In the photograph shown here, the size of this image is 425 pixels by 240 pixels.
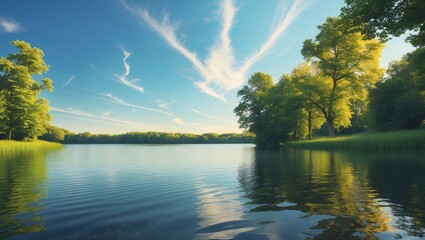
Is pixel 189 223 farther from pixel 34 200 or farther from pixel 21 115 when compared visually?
pixel 21 115

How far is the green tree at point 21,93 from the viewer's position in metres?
48.0

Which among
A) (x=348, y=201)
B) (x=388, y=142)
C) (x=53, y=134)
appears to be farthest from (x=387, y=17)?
(x=53, y=134)

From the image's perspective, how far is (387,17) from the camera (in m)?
21.5

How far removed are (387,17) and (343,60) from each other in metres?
22.4

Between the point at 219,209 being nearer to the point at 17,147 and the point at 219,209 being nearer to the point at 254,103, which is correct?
the point at 17,147

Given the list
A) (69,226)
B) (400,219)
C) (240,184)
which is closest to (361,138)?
(240,184)

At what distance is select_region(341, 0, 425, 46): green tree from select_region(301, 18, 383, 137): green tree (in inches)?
707

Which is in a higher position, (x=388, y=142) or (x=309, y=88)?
(x=309, y=88)

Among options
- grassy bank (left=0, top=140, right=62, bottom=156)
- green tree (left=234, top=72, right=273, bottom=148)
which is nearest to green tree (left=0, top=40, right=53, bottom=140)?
grassy bank (left=0, top=140, right=62, bottom=156)

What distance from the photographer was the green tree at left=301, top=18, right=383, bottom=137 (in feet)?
137

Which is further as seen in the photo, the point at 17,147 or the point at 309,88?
the point at 309,88

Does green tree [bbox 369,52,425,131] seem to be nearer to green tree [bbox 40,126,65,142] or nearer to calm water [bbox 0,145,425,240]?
calm water [bbox 0,145,425,240]

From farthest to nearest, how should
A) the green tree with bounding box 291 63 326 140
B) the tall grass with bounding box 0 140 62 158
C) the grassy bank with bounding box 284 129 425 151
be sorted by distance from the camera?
the green tree with bounding box 291 63 326 140 → the tall grass with bounding box 0 140 62 158 → the grassy bank with bounding box 284 129 425 151

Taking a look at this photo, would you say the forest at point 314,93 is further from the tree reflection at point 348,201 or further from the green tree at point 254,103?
the tree reflection at point 348,201
